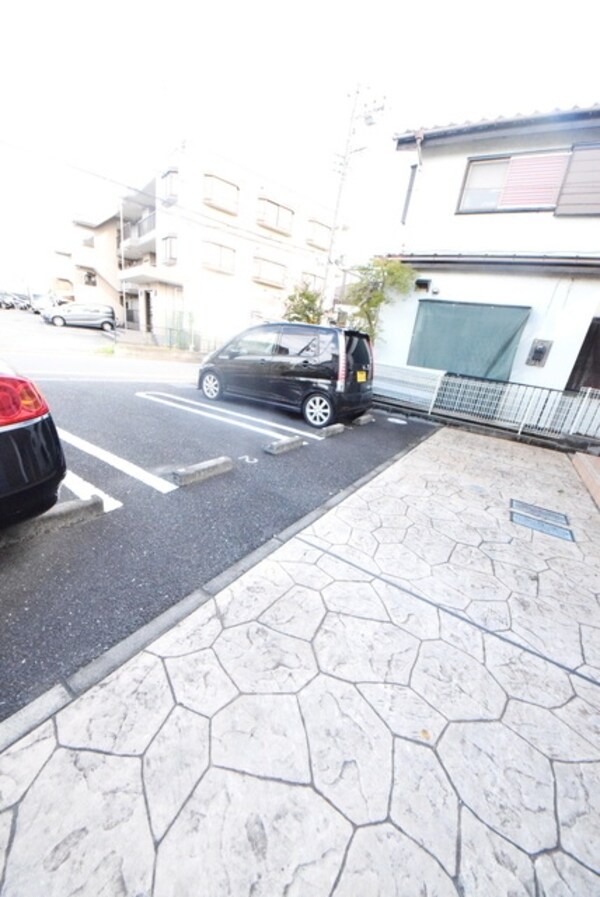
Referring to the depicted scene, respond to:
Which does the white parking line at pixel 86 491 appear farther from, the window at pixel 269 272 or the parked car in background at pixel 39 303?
the parked car in background at pixel 39 303

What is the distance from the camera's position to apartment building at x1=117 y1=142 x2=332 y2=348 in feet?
54.3

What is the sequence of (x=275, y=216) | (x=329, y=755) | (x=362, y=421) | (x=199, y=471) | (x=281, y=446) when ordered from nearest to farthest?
1. (x=329, y=755)
2. (x=199, y=471)
3. (x=281, y=446)
4. (x=362, y=421)
5. (x=275, y=216)

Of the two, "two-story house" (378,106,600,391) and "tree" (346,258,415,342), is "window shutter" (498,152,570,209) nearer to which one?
"two-story house" (378,106,600,391)

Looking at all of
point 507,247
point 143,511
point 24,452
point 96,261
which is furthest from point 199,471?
point 96,261

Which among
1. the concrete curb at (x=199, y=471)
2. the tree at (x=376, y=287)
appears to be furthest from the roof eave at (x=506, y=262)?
the concrete curb at (x=199, y=471)

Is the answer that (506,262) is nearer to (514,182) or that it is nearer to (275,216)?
(514,182)

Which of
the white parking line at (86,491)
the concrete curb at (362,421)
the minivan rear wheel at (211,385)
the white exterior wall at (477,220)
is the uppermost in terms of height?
the white exterior wall at (477,220)

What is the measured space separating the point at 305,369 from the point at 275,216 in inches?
747

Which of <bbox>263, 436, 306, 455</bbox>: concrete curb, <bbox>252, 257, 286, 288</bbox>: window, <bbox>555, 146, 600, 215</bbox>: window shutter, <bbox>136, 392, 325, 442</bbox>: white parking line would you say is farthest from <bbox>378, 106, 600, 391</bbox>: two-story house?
<bbox>252, 257, 286, 288</bbox>: window

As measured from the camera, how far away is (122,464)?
3617mm

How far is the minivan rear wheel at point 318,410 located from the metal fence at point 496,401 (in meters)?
3.21

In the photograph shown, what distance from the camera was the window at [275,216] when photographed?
Answer: 1941 centimetres

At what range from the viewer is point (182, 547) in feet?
8.18

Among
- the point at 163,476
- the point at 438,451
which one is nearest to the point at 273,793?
the point at 163,476
